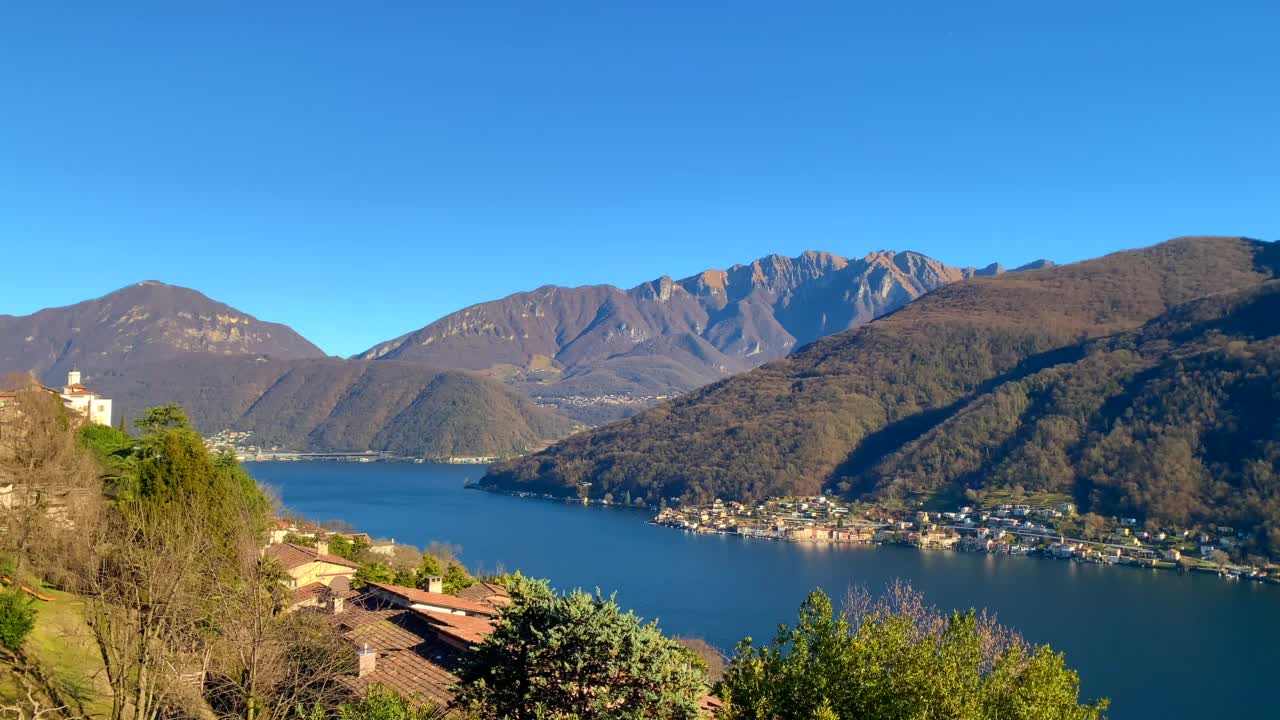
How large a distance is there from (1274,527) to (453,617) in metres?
66.2

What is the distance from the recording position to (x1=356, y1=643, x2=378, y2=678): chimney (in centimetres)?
1263

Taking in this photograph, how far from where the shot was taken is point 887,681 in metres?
8.41

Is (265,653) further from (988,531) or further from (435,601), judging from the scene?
(988,531)

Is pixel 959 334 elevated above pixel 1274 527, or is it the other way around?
pixel 959 334

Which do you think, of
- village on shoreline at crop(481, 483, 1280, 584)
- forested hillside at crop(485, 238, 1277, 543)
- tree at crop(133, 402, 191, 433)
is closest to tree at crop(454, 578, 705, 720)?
tree at crop(133, 402, 191, 433)

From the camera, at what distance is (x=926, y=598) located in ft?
167

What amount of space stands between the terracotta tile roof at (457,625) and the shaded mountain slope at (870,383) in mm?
85239

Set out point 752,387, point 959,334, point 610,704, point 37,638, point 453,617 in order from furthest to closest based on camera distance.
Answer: point 752,387 → point 959,334 → point 453,617 → point 37,638 → point 610,704

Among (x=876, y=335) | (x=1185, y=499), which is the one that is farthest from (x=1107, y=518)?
(x=876, y=335)

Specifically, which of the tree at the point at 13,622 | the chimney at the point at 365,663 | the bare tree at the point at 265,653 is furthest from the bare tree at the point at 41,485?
the chimney at the point at 365,663

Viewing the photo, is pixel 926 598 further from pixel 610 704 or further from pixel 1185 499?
pixel 610 704

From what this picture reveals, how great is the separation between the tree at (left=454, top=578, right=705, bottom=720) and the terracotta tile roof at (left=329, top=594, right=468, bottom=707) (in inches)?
129

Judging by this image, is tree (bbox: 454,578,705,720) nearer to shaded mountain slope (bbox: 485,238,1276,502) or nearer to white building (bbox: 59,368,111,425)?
white building (bbox: 59,368,111,425)

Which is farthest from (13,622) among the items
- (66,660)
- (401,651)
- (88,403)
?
(88,403)
